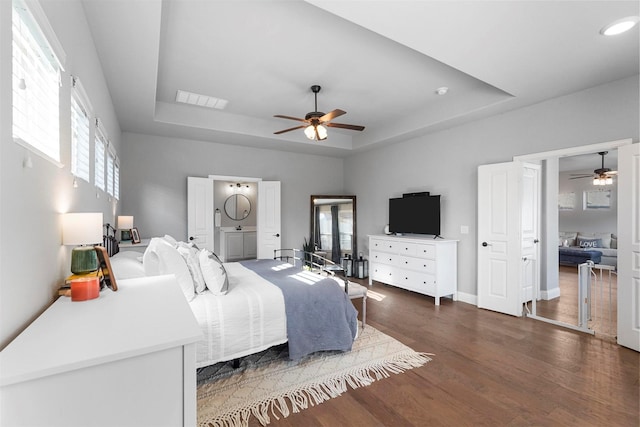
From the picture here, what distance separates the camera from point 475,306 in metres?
4.30

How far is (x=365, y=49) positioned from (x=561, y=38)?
1.62m

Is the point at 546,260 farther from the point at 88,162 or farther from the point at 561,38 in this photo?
the point at 88,162

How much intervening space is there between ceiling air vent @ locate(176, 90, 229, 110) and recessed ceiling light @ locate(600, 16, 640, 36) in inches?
160

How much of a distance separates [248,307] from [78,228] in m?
1.25

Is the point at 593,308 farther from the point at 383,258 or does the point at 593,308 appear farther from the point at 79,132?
the point at 79,132

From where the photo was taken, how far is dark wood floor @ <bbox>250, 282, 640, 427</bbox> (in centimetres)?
195

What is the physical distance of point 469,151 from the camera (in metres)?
4.48

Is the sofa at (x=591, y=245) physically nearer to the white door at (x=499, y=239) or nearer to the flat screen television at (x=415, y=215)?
the white door at (x=499, y=239)

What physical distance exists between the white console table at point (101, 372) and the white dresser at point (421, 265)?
13.0 ft

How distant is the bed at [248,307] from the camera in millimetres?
2256

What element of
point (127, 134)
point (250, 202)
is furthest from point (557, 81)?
point (250, 202)

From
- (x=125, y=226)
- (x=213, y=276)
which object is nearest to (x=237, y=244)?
(x=125, y=226)

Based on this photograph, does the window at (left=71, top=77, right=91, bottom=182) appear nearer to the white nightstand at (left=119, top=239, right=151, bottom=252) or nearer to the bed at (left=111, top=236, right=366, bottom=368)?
the bed at (left=111, top=236, right=366, bottom=368)

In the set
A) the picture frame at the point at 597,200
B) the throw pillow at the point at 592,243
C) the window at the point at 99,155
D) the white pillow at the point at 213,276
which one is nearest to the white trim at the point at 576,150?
the white pillow at the point at 213,276
